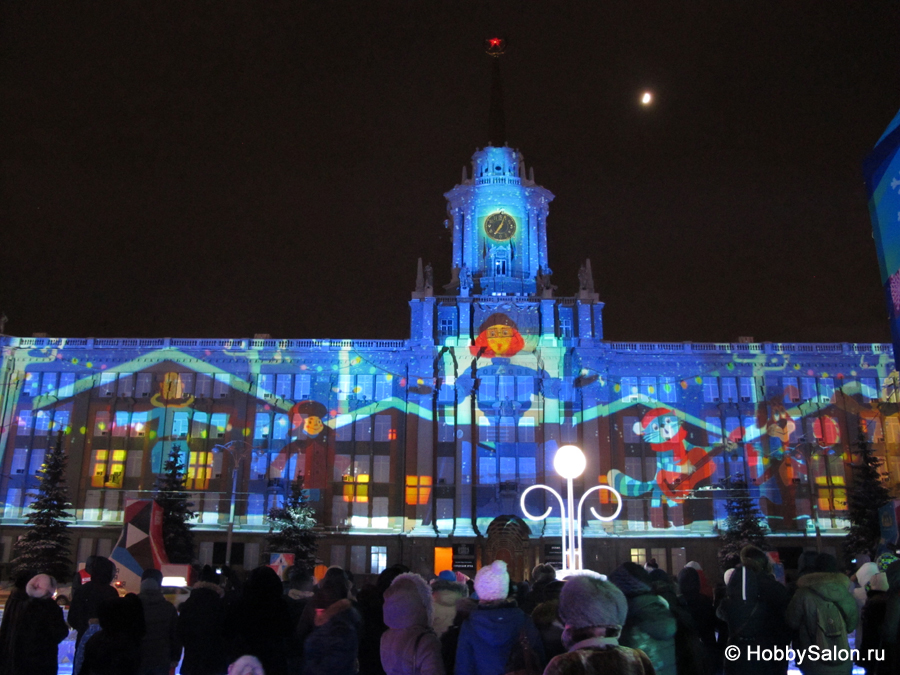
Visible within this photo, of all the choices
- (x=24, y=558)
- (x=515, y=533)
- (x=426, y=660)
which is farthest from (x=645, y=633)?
(x=24, y=558)

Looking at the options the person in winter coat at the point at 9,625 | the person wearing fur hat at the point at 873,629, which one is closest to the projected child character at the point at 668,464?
the person wearing fur hat at the point at 873,629

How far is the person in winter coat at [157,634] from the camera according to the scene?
8633 millimetres

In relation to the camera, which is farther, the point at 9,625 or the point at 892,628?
the point at 9,625

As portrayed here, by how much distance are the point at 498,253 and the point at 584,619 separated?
5011 cm

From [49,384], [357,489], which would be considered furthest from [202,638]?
[49,384]

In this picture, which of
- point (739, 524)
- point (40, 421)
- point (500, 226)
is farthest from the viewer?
point (500, 226)

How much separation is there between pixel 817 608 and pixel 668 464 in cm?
4101

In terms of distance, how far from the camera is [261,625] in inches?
Result: 319

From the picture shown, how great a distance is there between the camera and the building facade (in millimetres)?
46406

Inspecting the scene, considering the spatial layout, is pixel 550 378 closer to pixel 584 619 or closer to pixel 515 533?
pixel 515 533

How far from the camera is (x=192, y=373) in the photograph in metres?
50.1

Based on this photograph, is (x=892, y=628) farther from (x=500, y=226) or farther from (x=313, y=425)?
(x=500, y=226)

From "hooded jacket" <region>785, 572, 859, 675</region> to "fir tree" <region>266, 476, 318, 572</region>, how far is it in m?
34.8

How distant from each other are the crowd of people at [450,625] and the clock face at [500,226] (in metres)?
45.3
